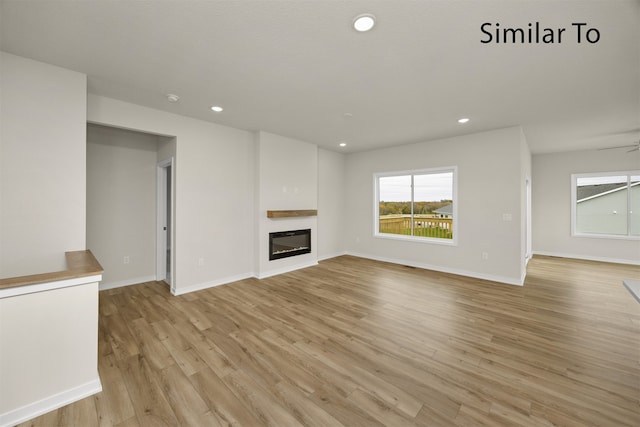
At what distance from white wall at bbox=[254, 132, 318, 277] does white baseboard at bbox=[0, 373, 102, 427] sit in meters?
2.76

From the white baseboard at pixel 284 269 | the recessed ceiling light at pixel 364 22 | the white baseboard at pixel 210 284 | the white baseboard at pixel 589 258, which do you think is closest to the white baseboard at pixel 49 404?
the white baseboard at pixel 210 284

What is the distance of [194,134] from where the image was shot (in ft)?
12.7

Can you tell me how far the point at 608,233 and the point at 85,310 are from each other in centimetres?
907

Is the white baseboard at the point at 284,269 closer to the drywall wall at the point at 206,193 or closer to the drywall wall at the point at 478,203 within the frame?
the drywall wall at the point at 206,193

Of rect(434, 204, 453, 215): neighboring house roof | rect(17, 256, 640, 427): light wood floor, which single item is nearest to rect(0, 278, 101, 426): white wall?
rect(17, 256, 640, 427): light wood floor

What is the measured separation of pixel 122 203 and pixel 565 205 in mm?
9302

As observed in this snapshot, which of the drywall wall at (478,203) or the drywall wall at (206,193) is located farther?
the drywall wall at (478,203)

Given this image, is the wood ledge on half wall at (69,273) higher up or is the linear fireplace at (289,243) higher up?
the wood ledge on half wall at (69,273)

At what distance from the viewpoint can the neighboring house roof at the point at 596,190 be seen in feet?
18.4

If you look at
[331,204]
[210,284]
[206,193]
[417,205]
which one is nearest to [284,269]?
[210,284]

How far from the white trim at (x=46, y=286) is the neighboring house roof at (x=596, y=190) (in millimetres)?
8879

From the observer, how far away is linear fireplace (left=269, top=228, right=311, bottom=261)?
15.4 ft

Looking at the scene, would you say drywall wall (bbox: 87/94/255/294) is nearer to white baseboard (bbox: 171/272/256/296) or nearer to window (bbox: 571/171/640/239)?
white baseboard (bbox: 171/272/256/296)

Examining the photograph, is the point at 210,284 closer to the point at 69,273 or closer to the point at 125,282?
the point at 125,282
